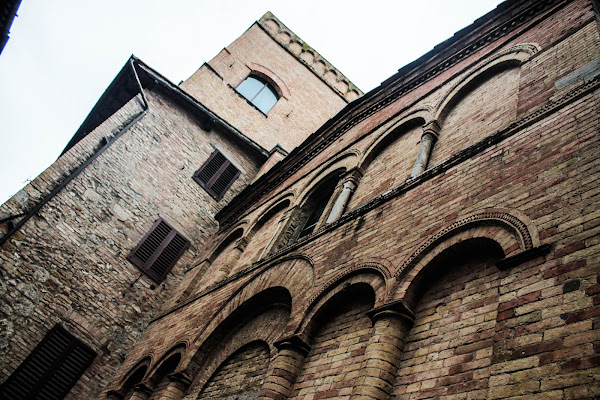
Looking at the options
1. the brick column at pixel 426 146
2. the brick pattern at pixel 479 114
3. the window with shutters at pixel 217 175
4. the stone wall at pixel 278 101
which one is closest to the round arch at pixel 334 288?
the brick column at pixel 426 146

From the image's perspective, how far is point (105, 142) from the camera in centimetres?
1044

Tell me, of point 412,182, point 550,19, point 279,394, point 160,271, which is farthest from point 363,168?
point 160,271

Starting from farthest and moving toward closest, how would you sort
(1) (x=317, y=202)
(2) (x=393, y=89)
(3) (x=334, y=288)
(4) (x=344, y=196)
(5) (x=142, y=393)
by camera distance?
(1) (x=317, y=202) → (2) (x=393, y=89) → (5) (x=142, y=393) → (4) (x=344, y=196) → (3) (x=334, y=288)

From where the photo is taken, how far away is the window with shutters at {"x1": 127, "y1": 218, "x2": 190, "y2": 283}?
10137 mm

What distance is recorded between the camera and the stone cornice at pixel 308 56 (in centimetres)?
1853

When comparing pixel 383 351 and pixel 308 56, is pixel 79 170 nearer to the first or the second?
pixel 383 351

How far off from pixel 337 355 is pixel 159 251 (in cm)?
734

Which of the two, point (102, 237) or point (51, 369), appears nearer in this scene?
point (51, 369)

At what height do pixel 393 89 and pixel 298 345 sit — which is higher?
pixel 393 89

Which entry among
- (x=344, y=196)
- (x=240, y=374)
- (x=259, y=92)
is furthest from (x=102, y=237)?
(x=259, y=92)

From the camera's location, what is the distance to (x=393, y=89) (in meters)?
8.57

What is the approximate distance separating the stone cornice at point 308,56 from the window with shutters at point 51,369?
46.2 feet

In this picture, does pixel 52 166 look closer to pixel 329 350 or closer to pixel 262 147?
pixel 262 147

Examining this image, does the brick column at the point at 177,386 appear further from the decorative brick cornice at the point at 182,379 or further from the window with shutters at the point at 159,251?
the window with shutters at the point at 159,251
